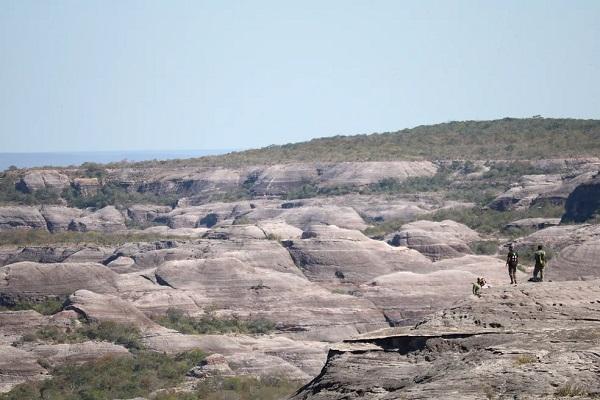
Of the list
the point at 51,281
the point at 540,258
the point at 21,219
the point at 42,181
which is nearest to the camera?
the point at 540,258

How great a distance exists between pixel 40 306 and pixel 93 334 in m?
7.76

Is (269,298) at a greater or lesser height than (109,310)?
lesser

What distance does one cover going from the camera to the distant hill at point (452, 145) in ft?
430

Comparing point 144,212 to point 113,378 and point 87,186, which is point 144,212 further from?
point 113,378

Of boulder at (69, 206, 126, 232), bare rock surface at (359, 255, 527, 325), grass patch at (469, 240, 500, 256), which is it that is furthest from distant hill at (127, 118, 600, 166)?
bare rock surface at (359, 255, 527, 325)

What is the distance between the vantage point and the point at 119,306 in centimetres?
6300

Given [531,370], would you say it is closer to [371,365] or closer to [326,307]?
[371,365]

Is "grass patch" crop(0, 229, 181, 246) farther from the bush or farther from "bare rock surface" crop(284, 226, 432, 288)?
the bush

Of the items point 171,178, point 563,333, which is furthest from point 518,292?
point 171,178

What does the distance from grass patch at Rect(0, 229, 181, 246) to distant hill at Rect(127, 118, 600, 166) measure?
38.9 meters

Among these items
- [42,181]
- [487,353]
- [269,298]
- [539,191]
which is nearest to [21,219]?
[42,181]

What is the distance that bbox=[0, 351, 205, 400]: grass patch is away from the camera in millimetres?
52531

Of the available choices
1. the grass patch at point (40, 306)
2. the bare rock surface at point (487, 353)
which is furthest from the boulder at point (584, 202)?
the bare rock surface at point (487, 353)

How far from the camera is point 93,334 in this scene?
59.9 meters
